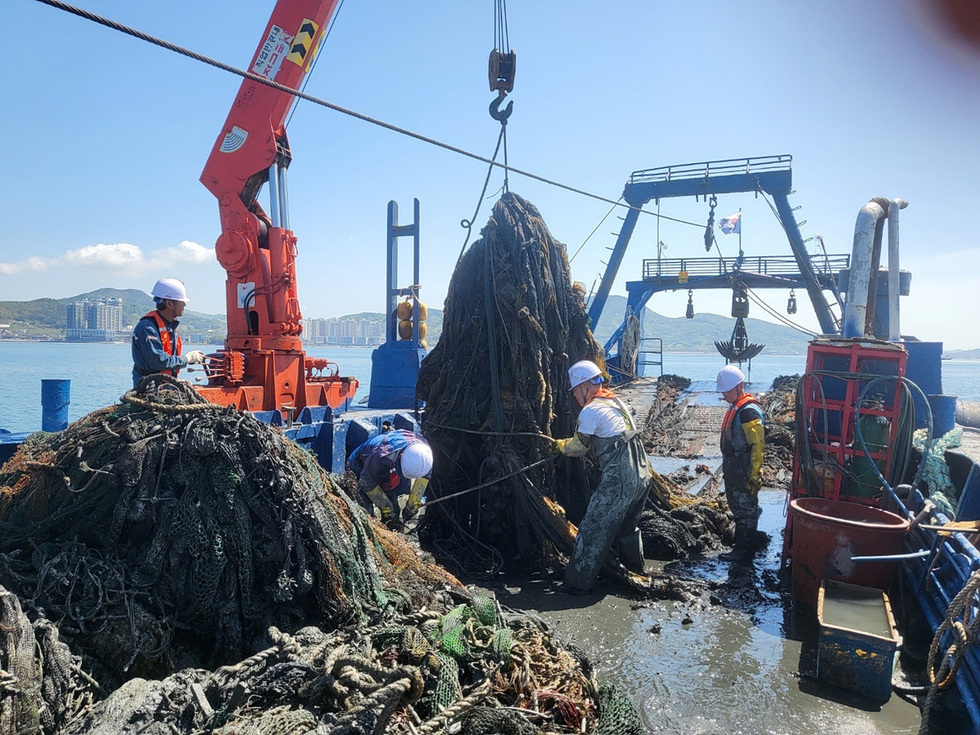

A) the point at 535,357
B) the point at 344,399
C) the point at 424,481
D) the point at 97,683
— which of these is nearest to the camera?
the point at 97,683

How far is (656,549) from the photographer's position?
246 inches

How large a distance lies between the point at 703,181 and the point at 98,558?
21.8 metres

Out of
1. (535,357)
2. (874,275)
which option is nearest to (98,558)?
(535,357)

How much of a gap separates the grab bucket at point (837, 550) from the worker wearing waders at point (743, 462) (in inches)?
41.5

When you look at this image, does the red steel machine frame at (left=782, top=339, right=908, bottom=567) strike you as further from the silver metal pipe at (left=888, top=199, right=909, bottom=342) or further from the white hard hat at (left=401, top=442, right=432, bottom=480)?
the white hard hat at (left=401, top=442, right=432, bottom=480)

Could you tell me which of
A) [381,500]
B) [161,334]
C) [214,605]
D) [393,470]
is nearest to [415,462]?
[393,470]

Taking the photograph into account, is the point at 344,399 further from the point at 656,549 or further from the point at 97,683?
the point at 97,683

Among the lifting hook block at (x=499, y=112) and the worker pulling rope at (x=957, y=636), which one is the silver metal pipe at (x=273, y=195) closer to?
the lifting hook block at (x=499, y=112)

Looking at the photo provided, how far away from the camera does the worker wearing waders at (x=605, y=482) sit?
209 inches

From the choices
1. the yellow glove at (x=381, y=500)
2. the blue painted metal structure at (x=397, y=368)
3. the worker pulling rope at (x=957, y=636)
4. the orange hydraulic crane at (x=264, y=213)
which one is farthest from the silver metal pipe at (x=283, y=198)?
the worker pulling rope at (x=957, y=636)

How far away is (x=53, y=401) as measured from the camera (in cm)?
735

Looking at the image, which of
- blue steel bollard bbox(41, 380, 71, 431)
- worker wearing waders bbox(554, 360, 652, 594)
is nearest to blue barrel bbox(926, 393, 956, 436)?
worker wearing waders bbox(554, 360, 652, 594)

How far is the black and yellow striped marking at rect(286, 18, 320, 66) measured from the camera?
27.8 ft

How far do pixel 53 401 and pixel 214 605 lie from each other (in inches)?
213
